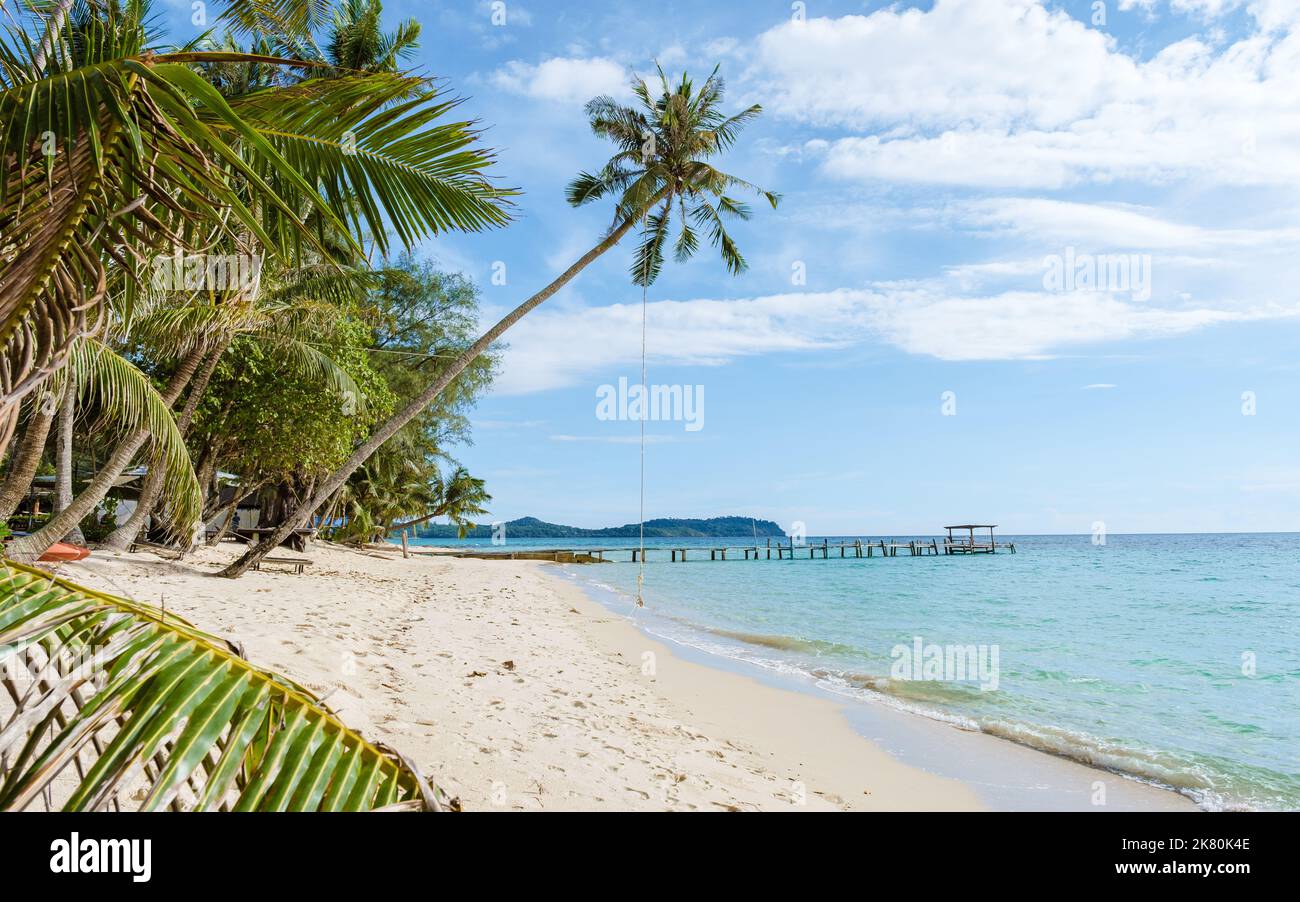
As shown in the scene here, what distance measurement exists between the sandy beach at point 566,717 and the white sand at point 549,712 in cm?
3

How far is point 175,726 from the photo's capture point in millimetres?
1330

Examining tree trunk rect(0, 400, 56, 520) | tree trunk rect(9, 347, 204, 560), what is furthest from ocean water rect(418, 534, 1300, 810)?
tree trunk rect(0, 400, 56, 520)

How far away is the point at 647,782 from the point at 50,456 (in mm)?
28438

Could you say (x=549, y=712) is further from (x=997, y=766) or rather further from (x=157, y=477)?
(x=157, y=477)

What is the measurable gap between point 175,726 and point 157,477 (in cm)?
1540

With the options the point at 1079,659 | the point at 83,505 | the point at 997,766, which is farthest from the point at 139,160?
the point at 1079,659

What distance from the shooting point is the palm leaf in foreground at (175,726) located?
4.07 ft

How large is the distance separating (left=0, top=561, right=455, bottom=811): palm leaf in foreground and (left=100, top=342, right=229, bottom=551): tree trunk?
12.7 meters

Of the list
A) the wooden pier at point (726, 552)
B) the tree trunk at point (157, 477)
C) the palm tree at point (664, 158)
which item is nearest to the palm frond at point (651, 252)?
the palm tree at point (664, 158)

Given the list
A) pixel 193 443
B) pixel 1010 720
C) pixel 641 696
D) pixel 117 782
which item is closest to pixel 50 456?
pixel 193 443

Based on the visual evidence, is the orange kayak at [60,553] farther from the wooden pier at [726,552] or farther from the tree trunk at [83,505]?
the wooden pier at [726,552]
